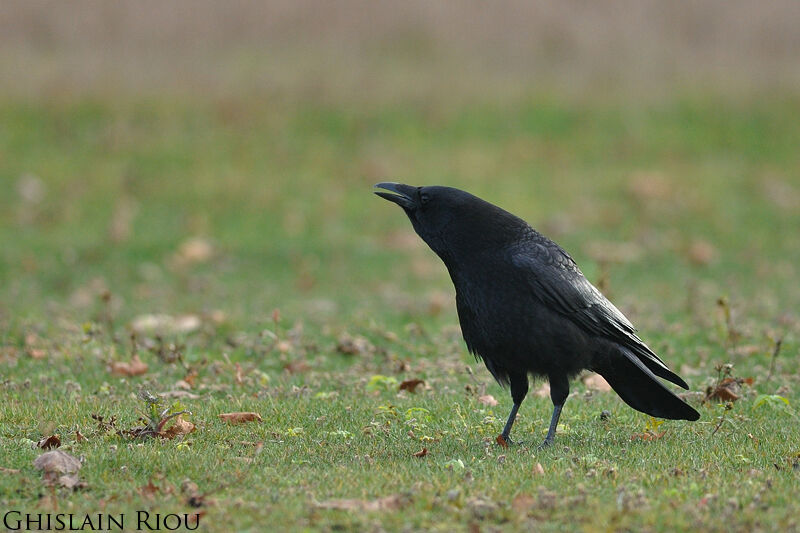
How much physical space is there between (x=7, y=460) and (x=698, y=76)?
785 inches

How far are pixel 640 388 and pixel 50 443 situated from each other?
3.53 metres

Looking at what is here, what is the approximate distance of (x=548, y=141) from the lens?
66.2ft

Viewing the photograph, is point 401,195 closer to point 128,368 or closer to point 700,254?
point 128,368

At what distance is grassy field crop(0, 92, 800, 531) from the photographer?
4.96 metres

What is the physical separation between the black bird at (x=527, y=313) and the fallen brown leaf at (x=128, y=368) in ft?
8.91

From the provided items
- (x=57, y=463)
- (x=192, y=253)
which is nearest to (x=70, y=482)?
(x=57, y=463)

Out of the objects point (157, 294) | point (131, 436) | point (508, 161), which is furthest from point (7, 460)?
point (508, 161)

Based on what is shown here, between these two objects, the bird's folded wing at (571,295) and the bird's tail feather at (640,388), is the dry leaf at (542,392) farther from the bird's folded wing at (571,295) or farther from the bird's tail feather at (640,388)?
the bird's folded wing at (571,295)

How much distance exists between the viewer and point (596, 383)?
26.5ft

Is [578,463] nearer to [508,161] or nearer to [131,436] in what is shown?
[131,436]

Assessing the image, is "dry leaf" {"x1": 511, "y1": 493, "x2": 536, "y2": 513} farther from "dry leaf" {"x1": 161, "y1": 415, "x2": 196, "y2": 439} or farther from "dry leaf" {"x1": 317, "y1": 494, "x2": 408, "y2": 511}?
"dry leaf" {"x1": 161, "y1": 415, "x2": 196, "y2": 439}

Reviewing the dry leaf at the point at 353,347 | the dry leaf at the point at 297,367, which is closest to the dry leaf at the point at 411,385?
the dry leaf at the point at 297,367

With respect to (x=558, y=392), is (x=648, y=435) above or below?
below

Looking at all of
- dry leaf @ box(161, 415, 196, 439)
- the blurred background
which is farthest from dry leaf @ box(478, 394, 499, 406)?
the blurred background
